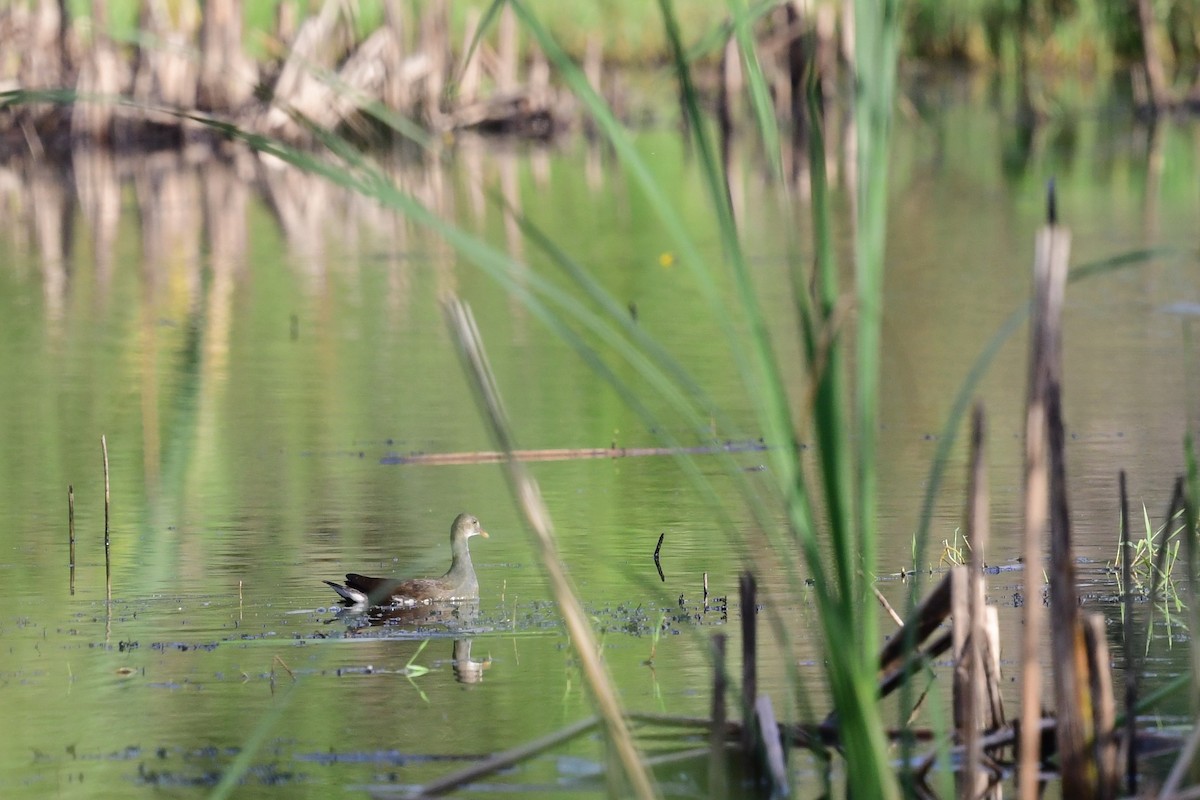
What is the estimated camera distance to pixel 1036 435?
2939 mm

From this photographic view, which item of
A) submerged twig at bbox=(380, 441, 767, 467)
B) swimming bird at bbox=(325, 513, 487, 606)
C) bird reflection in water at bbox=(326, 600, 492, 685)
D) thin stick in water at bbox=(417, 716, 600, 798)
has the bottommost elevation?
thin stick in water at bbox=(417, 716, 600, 798)

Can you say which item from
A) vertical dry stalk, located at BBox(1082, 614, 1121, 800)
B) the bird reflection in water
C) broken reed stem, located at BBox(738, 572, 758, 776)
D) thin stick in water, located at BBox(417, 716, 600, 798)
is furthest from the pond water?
vertical dry stalk, located at BBox(1082, 614, 1121, 800)

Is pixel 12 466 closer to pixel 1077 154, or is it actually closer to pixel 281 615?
pixel 281 615

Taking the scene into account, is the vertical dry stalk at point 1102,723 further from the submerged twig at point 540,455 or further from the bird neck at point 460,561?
the submerged twig at point 540,455

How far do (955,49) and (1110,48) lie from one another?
338 cm

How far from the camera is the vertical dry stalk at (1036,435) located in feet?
9.44

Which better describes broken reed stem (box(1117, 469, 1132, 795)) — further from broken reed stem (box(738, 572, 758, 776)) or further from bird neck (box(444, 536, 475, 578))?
bird neck (box(444, 536, 475, 578))

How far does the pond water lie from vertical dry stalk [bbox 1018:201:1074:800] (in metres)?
0.18

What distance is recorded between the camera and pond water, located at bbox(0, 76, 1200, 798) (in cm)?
446

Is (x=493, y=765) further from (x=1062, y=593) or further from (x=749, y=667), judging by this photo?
(x=1062, y=593)

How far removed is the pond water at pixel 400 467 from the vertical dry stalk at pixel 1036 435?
0.60ft

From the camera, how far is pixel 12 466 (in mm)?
7551

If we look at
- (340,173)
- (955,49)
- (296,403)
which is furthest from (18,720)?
(955,49)

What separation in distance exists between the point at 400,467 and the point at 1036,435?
4.73 metres
